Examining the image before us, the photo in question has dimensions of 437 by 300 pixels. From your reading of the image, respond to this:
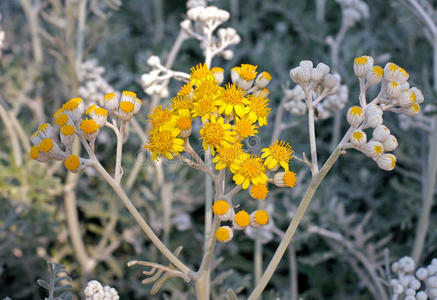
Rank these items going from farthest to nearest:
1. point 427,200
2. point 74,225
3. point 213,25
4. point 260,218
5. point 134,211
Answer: point 74,225
point 427,200
point 213,25
point 134,211
point 260,218

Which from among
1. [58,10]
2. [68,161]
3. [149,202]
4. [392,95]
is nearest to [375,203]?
[149,202]

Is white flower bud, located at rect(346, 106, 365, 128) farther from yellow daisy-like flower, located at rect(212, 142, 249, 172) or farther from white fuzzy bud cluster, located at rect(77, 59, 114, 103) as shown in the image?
white fuzzy bud cluster, located at rect(77, 59, 114, 103)

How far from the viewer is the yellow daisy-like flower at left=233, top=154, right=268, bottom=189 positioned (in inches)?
57.4

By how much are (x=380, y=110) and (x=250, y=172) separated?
0.47 m

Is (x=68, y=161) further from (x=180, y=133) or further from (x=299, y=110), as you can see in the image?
(x=299, y=110)

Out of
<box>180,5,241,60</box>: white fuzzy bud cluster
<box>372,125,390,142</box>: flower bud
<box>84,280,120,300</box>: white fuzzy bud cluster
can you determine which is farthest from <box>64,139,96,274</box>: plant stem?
<box>372,125,390,142</box>: flower bud

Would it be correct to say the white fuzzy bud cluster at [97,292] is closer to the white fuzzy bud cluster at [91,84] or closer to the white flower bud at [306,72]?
the white flower bud at [306,72]

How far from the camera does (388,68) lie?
1.58 m

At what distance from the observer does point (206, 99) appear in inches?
60.8

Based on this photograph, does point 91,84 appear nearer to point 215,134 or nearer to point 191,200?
point 191,200

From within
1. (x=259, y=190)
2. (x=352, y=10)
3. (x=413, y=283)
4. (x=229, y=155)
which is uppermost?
(x=352, y=10)

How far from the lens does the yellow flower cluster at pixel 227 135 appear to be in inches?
57.7

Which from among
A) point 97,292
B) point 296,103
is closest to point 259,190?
point 97,292

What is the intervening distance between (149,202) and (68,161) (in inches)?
66.6
